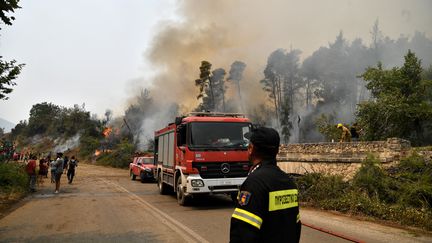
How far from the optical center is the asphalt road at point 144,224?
6.73 m

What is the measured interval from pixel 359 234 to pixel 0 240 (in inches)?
275

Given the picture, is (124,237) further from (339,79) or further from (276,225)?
(339,79)

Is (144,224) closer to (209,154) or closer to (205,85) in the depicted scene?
(209,154)

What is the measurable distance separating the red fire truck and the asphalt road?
0.73 meters

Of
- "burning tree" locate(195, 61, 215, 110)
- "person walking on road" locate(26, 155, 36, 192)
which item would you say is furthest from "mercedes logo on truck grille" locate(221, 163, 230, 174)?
"burning tree" locate(195, 61, 215, 110)

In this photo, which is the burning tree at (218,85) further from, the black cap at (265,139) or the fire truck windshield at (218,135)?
the black cap at (265,139)

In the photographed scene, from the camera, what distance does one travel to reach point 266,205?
2152 mm

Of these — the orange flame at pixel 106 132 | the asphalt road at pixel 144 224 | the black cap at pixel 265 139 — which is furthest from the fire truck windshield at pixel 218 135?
the orange flame at pixel 106 132

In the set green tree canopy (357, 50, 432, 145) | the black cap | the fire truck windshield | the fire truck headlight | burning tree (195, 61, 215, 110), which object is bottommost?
the fire truck headlight

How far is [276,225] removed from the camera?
86.4 inches

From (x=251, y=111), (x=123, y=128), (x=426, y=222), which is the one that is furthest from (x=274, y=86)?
(x=426, y=222)

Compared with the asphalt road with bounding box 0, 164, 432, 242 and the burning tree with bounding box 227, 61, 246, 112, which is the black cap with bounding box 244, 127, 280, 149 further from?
the burning tree with bounding box 227, 61, 246, 112

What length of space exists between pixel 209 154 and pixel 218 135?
76 cm

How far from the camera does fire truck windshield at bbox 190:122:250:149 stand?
1044 centimetres
